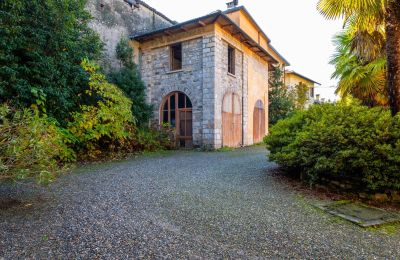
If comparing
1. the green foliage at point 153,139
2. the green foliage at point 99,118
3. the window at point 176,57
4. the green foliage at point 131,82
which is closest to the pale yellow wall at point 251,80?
the window at point 176,57

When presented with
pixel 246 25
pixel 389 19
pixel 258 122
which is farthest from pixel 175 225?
pixel 246 25

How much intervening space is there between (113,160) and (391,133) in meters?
6.78

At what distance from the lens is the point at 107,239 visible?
2.53 meters

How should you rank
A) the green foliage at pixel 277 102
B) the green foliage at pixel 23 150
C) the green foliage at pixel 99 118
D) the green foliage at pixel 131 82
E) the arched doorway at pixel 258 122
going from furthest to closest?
the green foliage at pixel 277 102 → the arched doorway at pixel 258 122 → the green foliage at pixel 131 82 → the green foliage at pixel 99 118 → the green foliage at pixel 23 150

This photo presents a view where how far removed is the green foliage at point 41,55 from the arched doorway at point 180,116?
14.3 feet

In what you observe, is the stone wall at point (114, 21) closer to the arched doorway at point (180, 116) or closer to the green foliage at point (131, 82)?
the green foliage at point (131, 82)

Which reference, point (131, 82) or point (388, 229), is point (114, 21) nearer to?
point (131, 82)

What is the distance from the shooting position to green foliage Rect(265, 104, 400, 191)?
3754 millimetres

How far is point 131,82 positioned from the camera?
1085 centimetres


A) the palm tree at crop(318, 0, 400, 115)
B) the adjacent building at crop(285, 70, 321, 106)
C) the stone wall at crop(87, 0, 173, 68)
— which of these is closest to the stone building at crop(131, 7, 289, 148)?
the stone wall at crop(87, 0, 173, 68)

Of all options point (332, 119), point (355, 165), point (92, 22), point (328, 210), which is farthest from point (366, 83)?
point (92, 22)

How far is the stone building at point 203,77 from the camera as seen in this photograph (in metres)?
10.2

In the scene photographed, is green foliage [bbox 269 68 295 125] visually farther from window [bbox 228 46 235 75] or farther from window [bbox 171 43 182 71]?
window [bbox 171 43 182 71]

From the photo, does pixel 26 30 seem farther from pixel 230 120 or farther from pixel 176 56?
pixel 230 120
